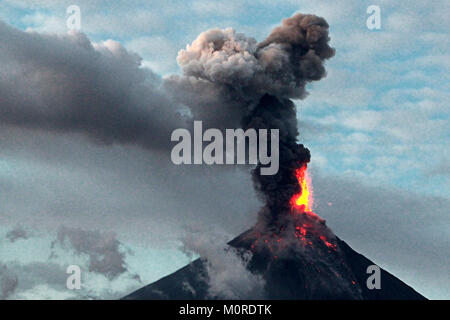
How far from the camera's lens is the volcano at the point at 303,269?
557 ft

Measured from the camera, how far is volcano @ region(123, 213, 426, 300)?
170 meters

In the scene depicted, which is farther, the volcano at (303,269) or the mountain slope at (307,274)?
the mountain slope at (307,274)

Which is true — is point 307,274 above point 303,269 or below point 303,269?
below

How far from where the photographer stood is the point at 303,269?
17425 cm

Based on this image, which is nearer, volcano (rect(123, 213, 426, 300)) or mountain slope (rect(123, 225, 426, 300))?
volcano (rect(123, 213, 426, 300))

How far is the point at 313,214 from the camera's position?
16262 cm
